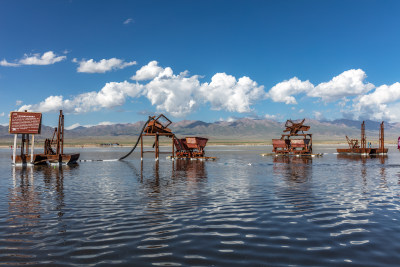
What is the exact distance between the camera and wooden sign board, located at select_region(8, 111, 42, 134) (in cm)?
3928

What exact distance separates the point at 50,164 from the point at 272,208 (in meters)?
36.2

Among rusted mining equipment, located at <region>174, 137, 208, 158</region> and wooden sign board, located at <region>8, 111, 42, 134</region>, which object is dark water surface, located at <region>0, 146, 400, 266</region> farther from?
rusted mining equipment, located at <region>174, 137, 208, 158</region>

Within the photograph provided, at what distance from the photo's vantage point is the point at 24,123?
130 ft

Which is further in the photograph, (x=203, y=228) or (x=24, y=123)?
(x=24, y=123)

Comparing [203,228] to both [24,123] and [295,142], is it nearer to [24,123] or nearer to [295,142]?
[24,123]

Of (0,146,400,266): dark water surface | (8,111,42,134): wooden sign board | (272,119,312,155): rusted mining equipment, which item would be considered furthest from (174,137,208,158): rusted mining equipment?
(0,146,400,266): dark water surface

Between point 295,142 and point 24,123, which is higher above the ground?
point 24,123

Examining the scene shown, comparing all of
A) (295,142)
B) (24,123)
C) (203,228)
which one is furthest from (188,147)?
(203,228)

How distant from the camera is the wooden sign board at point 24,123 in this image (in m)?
39.3

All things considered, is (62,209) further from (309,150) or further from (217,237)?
(309,150)

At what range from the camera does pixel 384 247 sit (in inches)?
343

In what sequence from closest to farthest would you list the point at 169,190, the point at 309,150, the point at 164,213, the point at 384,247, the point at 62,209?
1. the point at 384,247
2. the point at 164,213
3. the point at 62,209
4. the point at 169,190
5. the point at 309,150

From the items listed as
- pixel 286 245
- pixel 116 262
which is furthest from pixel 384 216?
pixel 116 262

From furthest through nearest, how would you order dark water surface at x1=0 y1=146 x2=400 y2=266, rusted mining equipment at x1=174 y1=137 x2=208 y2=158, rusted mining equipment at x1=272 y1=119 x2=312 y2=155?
rusted mining equipment at x1=272 y1=119 x2=312 y2=155
rusted mining equipment at x1=174 y1=137 x2=208 y2=158
dark water surface at x1=0 y1=146 x2=400 y2=266
